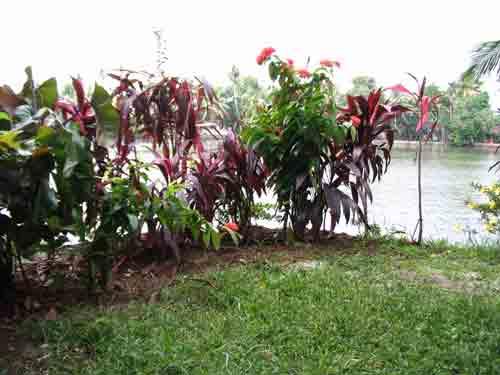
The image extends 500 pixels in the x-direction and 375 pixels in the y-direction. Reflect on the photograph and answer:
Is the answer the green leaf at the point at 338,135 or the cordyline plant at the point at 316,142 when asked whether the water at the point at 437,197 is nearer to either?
the cordyline plant at the point at 316,142

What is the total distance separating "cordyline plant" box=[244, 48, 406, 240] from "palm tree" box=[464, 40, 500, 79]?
0.65 meters

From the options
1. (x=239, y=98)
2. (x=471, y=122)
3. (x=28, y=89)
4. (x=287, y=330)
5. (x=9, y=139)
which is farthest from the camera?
(x=471, y=122)

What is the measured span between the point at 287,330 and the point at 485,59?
2124mm

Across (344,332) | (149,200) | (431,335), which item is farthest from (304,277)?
(149,200)

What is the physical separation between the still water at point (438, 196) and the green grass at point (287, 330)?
46.9 inches

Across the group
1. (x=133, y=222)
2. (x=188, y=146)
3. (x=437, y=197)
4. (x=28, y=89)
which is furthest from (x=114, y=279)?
(x=437, y=197)

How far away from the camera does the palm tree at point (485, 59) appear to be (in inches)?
99.1

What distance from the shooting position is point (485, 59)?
2576 millimetres

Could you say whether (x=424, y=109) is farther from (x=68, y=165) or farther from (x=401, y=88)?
(x=68, y=165)

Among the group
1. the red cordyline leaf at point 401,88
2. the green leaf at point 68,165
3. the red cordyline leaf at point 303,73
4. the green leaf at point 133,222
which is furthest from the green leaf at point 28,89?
the red cordyline leaf at point 401,88

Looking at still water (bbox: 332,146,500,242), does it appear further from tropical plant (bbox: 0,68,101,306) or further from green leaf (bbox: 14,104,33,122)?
green leaf (bbox: 14,104,33,122)

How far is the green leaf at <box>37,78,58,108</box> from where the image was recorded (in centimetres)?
157

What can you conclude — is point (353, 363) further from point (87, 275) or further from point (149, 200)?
point (87, 275)

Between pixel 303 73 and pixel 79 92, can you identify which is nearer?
pixel 79 92
